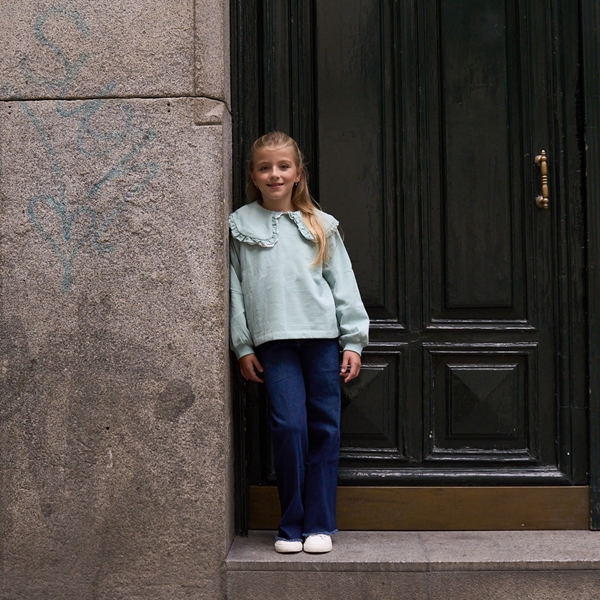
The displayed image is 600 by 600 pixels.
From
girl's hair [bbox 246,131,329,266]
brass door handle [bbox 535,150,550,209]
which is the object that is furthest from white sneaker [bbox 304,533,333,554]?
brass door handle [bbox 535,150,550,209]

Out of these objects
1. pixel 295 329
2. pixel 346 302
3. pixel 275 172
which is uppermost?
pixel 275 172

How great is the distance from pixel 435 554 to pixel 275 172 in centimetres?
174

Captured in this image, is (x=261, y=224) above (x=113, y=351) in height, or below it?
above

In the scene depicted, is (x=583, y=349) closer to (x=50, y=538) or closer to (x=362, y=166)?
(x=362, y=166)

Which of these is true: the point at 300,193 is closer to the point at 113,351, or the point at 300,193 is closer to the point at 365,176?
the point at 365,176

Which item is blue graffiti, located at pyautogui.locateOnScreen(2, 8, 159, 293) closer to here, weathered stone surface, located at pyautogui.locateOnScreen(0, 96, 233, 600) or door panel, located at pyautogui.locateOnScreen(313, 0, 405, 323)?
weathered stone surface, located at pyautogui.locateOnScreen(0, 96, 233, 600)

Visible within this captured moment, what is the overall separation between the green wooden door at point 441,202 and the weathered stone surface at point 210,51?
32cm

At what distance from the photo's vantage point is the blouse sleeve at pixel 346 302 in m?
3.77

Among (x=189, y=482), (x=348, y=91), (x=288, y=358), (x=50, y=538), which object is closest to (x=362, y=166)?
(x=348, y=91)

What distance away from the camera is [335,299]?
3.80m

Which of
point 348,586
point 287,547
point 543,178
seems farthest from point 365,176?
point 348,586

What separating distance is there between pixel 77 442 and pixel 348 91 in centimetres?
199

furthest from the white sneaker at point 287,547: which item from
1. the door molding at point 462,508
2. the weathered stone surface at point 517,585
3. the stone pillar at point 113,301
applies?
the weathered stone surface at point 517,585

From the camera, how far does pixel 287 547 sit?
3670mm
